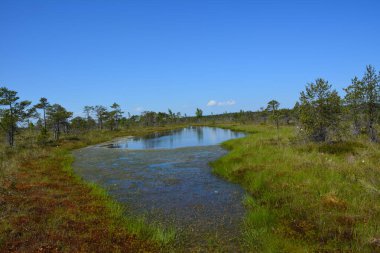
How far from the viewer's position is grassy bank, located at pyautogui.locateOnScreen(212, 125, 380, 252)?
273 inches

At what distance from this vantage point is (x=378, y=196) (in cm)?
877

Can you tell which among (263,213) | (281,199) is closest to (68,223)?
(263,213)

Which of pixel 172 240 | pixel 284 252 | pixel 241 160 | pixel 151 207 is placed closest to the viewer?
pixel 284 252

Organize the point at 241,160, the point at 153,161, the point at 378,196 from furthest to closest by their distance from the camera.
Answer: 1. the point at 153,161
2. the point at 241,160
3. the point at 378,196

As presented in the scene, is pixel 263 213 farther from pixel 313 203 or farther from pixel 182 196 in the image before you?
pixel 182 196

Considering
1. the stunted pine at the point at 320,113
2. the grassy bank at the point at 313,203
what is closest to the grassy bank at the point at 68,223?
the grassy bank at the point at 313,203

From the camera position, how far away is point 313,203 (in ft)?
29.9

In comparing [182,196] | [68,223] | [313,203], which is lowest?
[182,196]

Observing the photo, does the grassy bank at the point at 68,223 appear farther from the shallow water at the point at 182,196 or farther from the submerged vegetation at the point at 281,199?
the shallow water at the point at 182,196

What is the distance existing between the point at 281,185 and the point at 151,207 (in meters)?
6.00

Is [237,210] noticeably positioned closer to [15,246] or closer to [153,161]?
[15,246]

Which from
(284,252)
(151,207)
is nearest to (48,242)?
(151,207)

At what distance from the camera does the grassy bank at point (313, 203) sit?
6938 mm

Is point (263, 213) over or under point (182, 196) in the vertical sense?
over
